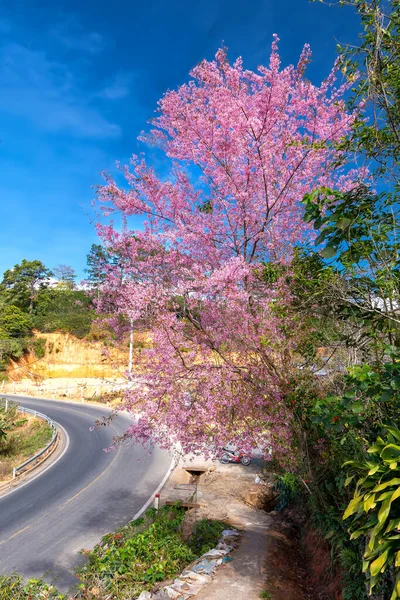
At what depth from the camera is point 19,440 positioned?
20.7 meters

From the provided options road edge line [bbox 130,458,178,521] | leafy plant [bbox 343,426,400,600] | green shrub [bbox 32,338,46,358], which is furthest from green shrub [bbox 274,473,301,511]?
green shrub [bbox 32,338,46,358]

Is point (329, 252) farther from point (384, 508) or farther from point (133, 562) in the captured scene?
point (133, 562)

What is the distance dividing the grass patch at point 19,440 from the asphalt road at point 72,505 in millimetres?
1602

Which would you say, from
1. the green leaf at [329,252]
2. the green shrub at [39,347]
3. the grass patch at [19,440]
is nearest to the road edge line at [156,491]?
the grass patch at [19,440]

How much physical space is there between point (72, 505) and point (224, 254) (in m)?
10.4

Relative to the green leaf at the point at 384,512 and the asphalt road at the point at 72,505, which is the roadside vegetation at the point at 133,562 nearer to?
the asphalt road at the point at 72,505

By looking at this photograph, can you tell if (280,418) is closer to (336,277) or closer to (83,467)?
(336,277)

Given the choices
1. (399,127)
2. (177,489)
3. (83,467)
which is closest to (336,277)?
(399,127)

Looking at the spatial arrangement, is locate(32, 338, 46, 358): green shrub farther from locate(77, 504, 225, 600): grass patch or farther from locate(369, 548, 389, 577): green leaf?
locate(369, 548, 389, 577): green leaf

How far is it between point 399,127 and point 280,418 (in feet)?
15.0

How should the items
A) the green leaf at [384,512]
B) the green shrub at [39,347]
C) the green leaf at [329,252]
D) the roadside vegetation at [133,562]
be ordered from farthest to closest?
the green shrub at [39,347] < the roadside vegetation at [133,562] < the green leaf at [329,252] < the green leaf at [384,512]

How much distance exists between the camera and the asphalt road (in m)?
9.10

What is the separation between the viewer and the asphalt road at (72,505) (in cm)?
910

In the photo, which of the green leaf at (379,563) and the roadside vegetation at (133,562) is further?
the roadside vegetation at (133,562)
